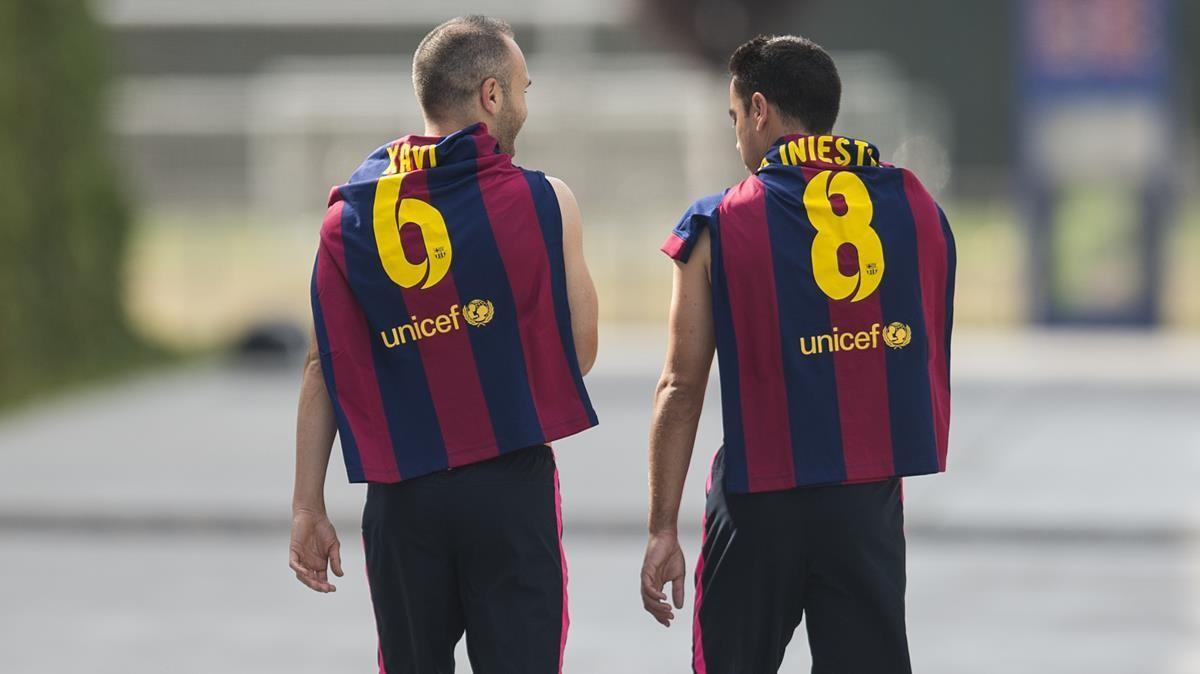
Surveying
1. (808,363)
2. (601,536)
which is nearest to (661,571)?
(808,363)

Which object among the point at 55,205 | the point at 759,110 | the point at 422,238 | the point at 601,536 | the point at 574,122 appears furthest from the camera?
the point at 574,122

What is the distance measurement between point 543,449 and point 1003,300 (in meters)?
21.3

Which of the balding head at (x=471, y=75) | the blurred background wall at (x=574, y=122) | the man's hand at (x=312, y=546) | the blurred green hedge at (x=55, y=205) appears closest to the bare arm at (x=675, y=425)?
the balding head at (x=471, y=75)

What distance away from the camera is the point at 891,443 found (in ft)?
12.8

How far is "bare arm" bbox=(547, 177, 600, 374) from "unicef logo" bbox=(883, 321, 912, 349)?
0.53 meters

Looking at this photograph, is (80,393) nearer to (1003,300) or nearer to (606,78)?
(1003,300)

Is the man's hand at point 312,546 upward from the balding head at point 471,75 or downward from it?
downward

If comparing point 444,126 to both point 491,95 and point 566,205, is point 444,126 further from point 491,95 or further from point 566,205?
point 566,205

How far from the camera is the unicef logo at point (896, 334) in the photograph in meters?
3.89

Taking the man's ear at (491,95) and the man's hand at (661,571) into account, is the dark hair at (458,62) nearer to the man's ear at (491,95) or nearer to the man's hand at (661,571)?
the man's ear at (491,95)

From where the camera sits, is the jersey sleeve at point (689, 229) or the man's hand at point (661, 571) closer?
the jersey sleeve at point (689, 229)

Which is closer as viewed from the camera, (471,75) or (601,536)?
(471,75)

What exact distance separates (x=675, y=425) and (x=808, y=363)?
0.29 metres

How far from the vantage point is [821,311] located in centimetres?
387
